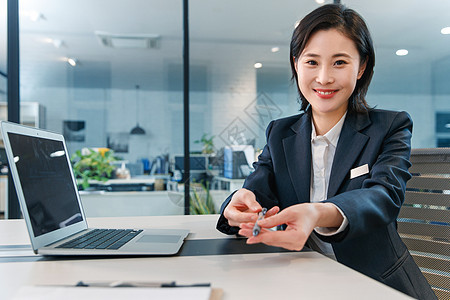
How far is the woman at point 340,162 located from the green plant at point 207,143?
2.25 m

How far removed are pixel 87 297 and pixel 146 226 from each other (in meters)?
0.67

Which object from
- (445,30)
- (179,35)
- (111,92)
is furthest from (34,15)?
(445,30)

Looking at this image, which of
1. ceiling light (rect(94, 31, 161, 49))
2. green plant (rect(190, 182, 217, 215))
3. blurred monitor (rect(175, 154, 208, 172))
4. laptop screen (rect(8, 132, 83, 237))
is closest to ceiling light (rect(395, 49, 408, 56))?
blurred monitor (rect(175, 154, 208, 172))

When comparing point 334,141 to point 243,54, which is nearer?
point 334,141

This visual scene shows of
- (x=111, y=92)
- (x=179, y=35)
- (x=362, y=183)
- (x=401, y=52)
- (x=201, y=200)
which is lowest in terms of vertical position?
(x=201, y=200)

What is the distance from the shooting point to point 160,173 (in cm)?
352

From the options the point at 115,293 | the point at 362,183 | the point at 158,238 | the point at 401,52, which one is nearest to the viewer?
the point at 115,293

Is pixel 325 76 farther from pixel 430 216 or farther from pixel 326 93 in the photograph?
pixel 430 216

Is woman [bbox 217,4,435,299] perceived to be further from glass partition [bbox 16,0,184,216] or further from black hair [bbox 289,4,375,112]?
glass partition [bbox 16,0,184,216]

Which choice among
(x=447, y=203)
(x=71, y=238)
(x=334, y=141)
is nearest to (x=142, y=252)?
(x=71, y=238)

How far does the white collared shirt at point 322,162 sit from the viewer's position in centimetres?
117

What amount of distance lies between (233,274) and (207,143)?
9.64 feet

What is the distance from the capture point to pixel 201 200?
3.53 meters

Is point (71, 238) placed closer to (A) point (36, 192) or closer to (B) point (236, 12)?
(A) point (36, 192)
